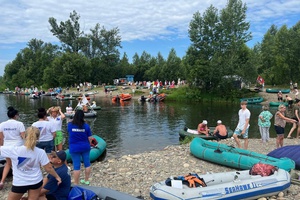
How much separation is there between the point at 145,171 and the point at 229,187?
326 centimetres

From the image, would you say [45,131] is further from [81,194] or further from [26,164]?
[26,164]

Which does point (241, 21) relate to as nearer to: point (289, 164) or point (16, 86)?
point (289, 164)

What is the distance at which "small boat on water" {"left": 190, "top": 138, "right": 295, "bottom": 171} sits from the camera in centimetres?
812

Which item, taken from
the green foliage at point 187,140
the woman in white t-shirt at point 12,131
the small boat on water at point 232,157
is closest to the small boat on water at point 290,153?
the small boat on water at point 232,157

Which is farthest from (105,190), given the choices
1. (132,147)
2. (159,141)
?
(159,141)

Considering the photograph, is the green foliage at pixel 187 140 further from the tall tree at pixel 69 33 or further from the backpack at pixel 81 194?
the tall tree at pixel 69 33

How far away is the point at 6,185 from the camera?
7496 mm

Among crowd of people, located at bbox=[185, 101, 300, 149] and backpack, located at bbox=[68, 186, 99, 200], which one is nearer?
backpack, located at bbox=[68, 186, 99, 200]

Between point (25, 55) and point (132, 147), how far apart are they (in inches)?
3122

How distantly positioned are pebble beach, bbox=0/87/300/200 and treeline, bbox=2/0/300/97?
32.5m

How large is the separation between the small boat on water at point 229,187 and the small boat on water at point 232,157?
121 cm

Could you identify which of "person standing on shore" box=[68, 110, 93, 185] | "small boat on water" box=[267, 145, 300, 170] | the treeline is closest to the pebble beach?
"person standing on shore" box=[68, 110, 93, 185]

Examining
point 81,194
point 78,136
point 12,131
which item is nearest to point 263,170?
point 81,194

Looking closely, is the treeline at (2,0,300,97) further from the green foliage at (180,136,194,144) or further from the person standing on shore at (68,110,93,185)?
the person standing on shore at (68,110,93,185)
